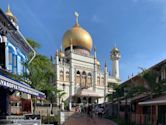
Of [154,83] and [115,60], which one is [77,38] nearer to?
[115,60]

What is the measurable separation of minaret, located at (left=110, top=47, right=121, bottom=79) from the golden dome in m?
8.99

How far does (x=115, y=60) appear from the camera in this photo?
304 ft

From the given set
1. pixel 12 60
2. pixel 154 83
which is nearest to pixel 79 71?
pixel 12 60

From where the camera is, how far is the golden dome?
84.4 meters

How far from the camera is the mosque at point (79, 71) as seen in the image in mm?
75688

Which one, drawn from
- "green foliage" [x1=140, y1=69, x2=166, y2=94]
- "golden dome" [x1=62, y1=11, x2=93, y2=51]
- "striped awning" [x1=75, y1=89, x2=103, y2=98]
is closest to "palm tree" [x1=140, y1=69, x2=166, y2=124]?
"green foliage" [x1=140, y1=69, x2=166, y2=94]

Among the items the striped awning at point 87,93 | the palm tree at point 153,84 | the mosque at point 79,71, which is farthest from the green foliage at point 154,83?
the striped awning at point 87,93

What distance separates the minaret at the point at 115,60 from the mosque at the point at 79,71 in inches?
11.1

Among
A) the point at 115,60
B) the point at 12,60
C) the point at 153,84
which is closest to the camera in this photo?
the point at 153,84

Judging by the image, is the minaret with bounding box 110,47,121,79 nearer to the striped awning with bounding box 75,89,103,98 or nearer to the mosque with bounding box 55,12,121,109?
the mosque with bounding box 55,12,121,109

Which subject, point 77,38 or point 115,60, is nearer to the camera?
point 77,38

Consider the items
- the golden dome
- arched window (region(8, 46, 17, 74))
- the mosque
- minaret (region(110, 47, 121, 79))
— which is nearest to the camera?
arched window (region(8, 46, 17, 74))

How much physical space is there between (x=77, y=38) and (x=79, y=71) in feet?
32.3

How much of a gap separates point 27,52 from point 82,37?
5328cm
